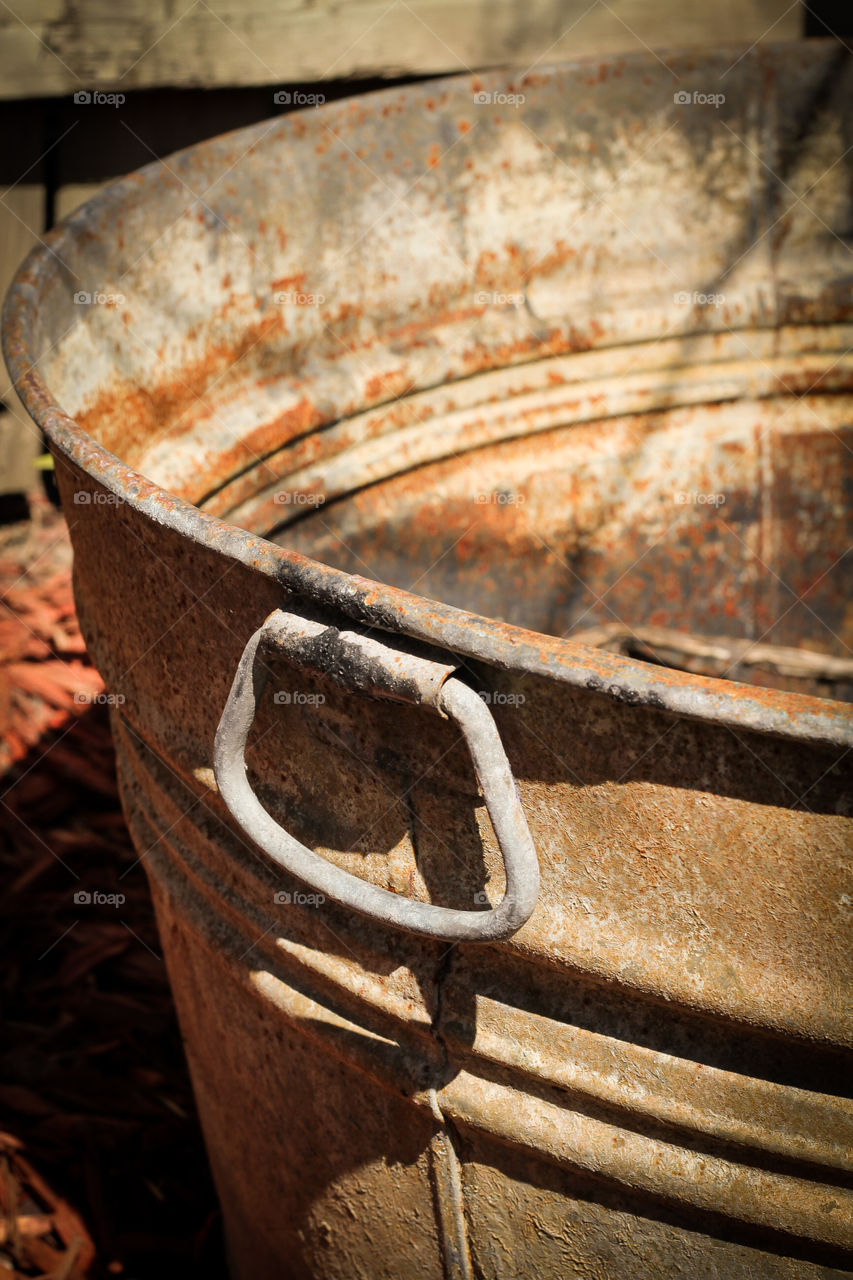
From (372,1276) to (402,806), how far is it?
0.60 m

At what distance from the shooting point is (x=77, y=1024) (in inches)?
75.3

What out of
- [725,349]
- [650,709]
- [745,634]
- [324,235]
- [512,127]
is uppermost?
[512,127]

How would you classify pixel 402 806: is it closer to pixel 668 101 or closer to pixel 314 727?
pixel 314 727

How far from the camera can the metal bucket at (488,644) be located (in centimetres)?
Result: 73

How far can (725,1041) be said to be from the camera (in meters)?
0.79

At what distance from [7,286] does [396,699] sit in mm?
2558

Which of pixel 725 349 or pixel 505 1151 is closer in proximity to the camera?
pixel 505 1151

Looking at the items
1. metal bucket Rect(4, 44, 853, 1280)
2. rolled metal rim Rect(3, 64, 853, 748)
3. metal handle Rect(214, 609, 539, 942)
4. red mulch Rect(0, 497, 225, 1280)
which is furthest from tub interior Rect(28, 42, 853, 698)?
red mulch Rect(0, 497, 225, 1280)

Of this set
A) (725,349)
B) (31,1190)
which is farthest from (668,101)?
(31,1190)

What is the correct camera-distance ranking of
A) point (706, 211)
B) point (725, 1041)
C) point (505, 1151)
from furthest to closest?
point (706, 211), point (505, 1151), point (725, 1041)

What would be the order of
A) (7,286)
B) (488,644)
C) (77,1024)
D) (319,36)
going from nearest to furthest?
(488,644)
(77,1024)
(319,36)
(7,286)

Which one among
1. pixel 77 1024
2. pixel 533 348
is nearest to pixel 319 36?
pixel 533 348

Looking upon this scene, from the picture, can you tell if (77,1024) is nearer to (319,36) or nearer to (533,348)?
(533,348)

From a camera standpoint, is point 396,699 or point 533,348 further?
point 533,348
